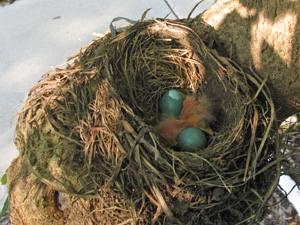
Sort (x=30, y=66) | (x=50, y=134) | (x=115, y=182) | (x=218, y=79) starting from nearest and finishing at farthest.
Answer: (x=115, y=182) < (x=50, y=134) < (x=218, y=79) < (x=30, y=66)

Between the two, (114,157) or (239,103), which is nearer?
(114,157)

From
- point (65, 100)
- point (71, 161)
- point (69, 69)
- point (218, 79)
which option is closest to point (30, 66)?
point (69, 69)

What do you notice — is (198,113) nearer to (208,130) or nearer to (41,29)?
(208,130)

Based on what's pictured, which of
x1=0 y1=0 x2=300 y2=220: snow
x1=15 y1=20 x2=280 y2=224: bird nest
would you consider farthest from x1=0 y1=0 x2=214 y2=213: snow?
x1=15 y1=20 x2=280 y2=224: bird nest

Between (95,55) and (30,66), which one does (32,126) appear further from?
(30,66)

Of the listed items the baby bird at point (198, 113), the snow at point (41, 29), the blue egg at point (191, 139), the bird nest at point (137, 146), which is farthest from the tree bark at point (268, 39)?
the snow at point (41, 29)

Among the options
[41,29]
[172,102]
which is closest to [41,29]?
[41,29]
